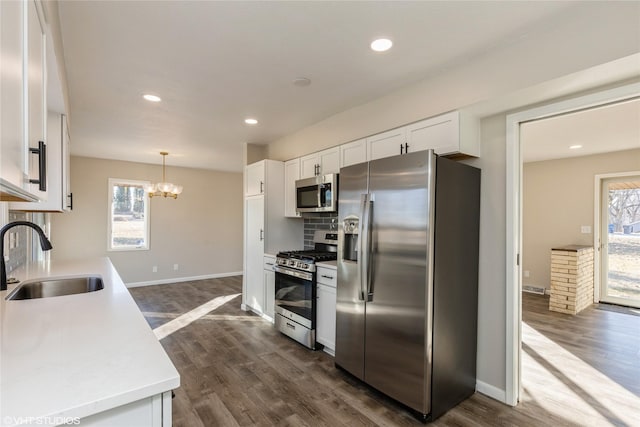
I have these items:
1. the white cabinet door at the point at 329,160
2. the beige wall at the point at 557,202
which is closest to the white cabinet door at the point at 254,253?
the white cabinet door at the point at 329,160

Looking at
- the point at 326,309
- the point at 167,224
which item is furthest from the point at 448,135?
the point at 167,224

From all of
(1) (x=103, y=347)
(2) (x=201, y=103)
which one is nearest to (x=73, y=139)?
(2) (x=201, y=103)

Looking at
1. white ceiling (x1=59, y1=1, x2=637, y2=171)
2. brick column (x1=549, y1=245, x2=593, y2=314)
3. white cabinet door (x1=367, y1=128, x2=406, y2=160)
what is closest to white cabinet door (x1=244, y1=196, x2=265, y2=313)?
white ceiling (x1=59, y1=1, x2=637, y2=171)

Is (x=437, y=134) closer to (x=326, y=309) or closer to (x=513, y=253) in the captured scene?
(x=513, y=253)

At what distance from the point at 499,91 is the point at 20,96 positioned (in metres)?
2.46

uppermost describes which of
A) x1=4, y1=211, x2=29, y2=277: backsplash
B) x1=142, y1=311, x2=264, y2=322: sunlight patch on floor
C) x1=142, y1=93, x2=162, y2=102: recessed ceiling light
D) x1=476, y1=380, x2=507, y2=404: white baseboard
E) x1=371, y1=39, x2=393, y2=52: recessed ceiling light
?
x1=371, y1=39, x2=393, y2=52: recessed ceiling light

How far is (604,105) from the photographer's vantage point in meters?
2.01

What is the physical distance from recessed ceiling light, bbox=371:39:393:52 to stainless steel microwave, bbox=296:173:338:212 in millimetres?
1407

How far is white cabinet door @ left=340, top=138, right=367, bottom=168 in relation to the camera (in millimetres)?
3119

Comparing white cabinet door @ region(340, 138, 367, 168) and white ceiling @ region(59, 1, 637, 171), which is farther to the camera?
white cabinet door @ region(340, 138, 367, 168)

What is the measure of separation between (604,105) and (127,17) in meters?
2.98

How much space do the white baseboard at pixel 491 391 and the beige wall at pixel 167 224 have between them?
20.0 ft

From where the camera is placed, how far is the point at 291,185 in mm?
4219

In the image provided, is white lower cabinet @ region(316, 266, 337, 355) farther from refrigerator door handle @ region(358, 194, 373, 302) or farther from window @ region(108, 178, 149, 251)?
window @ region(108, 178, 149, 251)
